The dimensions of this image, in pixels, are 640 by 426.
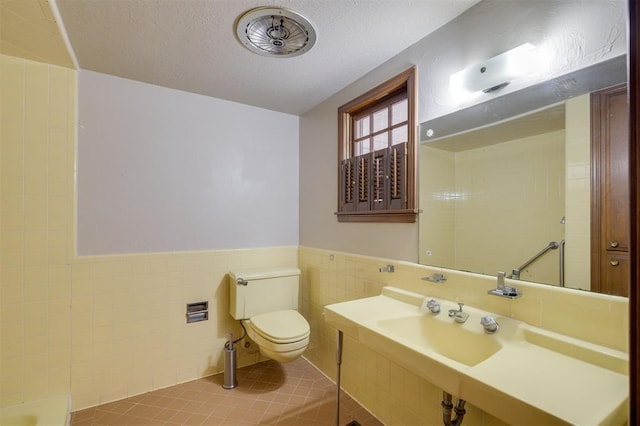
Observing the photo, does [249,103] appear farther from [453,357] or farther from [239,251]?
[453,357]

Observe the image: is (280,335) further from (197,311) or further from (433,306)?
(433,306)

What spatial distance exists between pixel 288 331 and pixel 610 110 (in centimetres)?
195

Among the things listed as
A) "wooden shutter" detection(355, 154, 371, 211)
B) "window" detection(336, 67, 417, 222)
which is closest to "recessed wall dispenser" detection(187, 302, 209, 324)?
"window" detection(336, 67, 417, 222)

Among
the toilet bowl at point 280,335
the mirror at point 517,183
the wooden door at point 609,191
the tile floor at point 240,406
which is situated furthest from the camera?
the toilet bowl at point 280,335

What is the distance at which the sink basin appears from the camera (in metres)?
1.19

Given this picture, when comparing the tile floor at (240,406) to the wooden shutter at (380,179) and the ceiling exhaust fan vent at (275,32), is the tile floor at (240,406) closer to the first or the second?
the wooden shutter at (380,179)

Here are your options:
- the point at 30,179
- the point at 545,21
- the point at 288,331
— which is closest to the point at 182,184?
the point at 30,179

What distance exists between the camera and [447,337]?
1.32 metres

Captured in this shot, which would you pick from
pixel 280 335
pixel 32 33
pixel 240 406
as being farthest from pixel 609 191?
pixel 32 33

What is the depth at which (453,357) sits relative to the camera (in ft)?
4.23

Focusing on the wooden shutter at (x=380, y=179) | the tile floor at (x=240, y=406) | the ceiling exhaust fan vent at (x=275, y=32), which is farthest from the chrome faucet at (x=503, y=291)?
the ceiling exhaust fan vent at (x=275, y=32)

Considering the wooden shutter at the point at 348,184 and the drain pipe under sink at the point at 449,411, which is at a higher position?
the wooden shutter at the point at 348,184

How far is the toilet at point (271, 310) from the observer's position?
1.96 meters

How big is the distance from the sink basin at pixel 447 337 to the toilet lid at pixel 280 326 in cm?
82
